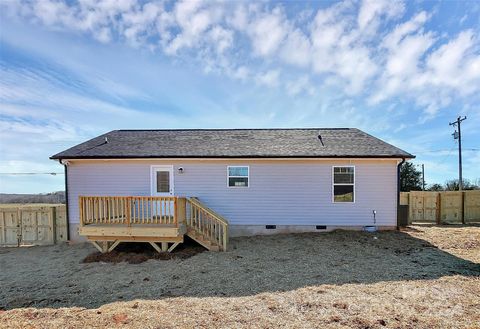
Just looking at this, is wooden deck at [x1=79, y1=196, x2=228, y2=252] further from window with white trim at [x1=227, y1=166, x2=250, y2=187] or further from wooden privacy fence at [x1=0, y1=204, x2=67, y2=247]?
wooden privacy fence at [x1=0, y1=204, x2=67, y2=247]

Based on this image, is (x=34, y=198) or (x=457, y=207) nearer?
(x=457, y=207)

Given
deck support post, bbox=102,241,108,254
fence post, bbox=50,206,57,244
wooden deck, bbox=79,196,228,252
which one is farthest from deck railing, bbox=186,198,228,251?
fence post, bbox=50,206,57,244

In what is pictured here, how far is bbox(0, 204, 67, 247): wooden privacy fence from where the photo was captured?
32.2 ft

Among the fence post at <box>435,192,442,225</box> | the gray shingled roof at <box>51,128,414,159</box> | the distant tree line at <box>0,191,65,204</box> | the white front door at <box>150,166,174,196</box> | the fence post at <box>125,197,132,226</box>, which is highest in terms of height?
the gray shingled roof at <box>51,128,414,159</box>

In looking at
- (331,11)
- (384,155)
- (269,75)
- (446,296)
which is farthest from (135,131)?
(446,296)

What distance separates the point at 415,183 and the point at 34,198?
3680cm

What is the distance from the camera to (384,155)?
8914mm

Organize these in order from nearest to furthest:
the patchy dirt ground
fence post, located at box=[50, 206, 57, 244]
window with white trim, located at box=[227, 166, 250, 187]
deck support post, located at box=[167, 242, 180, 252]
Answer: the patchy dirt ground, deck support post, located at box=[167, 242, 180, 252], window with white trim, located at box=[227, 166, 250, 187], fence post, located at box=[50, 206, 57, 244]

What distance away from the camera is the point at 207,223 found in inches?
335

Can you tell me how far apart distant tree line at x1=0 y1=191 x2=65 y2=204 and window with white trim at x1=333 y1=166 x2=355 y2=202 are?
24.6 m

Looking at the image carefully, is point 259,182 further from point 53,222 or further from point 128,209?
point 53,222

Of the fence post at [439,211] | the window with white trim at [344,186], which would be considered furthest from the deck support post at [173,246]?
the fence post at [439,211]

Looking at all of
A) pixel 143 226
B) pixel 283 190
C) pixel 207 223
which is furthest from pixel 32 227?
pixel 283 190

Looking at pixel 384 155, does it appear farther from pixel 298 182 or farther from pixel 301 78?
pixel 301 78
